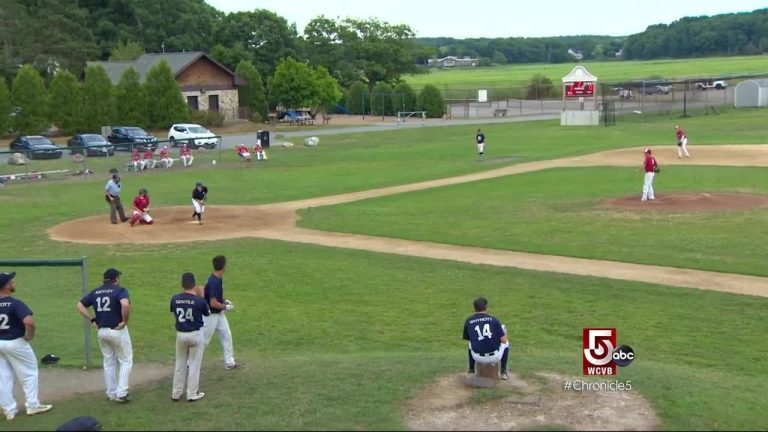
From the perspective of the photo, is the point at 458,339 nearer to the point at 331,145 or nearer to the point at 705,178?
the point at 705,178

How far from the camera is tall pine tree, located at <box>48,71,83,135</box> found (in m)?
70.9

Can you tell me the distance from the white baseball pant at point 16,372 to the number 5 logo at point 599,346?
7.18 m

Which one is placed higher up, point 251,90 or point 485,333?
point 251,90

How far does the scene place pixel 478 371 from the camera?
11.1 meters

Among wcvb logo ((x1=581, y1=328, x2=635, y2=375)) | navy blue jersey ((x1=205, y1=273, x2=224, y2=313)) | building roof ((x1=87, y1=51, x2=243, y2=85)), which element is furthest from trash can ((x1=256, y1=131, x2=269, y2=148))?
wcvb logo ((x1=581, y1=328, x2=635, y2=375))

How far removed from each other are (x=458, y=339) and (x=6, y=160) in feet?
142

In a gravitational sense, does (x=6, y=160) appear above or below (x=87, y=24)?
below

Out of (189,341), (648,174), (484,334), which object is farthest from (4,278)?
(648,174)

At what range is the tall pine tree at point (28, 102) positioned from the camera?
6906 cm

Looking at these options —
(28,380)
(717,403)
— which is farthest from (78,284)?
(717,403)

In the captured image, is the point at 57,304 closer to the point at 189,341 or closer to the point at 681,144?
the point at 189,341

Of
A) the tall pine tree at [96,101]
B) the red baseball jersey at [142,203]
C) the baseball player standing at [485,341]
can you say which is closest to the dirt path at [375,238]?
the red baseball jersey at [142,203]

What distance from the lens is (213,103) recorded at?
276 ft

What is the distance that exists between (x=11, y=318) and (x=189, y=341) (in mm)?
2283
